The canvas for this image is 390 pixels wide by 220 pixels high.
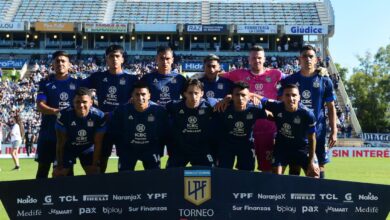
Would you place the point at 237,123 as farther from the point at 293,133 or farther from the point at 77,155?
the point at 77,155

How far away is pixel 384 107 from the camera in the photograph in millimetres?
59969

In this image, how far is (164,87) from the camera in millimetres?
8930

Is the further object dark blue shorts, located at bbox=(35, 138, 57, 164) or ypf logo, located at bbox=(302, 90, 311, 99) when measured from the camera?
dark blue shorts, located at bbox=(35, 138, 57, 164)

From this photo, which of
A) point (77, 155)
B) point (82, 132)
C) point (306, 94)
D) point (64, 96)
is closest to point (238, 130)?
point (306, 94)

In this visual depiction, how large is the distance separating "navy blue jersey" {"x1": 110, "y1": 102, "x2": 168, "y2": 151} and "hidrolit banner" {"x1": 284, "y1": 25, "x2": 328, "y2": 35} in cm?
4728

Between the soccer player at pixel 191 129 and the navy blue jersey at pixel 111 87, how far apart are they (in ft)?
2.83

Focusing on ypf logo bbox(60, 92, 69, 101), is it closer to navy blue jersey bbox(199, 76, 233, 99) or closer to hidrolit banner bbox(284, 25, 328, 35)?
navy blue jersey bbox(199, 76, 233, 99)

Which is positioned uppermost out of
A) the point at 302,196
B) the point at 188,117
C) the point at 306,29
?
the point at 188,117

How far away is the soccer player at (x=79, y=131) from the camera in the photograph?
8297 millimetres

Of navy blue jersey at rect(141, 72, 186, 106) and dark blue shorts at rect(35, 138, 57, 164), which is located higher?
navy blue jersey at rect(141, 72, 186, 106)

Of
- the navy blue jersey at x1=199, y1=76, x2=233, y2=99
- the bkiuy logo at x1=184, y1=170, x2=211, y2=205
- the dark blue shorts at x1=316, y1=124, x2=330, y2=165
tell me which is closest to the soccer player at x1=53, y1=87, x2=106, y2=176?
the navy blue jersey at x1=199, y1=76, x2=233, y2=99

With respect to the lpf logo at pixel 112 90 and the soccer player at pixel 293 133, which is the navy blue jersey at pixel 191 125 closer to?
the soccer player at pixel 293 133

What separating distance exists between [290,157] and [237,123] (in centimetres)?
88

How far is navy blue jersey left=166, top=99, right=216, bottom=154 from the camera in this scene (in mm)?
8312
